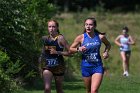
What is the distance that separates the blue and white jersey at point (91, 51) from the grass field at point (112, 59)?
4.69m

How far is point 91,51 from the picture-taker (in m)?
13.2

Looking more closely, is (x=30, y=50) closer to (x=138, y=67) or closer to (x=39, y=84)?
(x=39, y=84)

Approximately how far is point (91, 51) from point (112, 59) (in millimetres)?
20545

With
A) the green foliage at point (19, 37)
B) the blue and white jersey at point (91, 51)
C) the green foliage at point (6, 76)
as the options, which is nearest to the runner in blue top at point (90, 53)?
the blue and white jersey at point (91, 51)

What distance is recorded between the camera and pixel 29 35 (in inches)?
753

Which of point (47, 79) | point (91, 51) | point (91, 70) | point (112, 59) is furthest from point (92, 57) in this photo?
point (112, 59)

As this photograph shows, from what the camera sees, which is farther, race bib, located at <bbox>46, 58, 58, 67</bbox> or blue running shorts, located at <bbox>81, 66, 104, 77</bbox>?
race bib, located at <bbox>46, 58, 58, 67</bbox>

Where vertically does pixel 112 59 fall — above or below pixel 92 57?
below

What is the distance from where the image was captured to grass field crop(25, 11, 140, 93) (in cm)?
1878

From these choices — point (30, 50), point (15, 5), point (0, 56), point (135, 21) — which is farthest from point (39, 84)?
point (135, 21)

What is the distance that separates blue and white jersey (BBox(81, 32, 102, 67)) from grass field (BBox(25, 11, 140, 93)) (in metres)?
4.69

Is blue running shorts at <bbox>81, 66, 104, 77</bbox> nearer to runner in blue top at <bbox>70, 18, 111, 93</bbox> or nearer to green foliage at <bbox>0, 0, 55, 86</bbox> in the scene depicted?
runner in blue top at <bbox>70, 18, 111, 93</bbox>

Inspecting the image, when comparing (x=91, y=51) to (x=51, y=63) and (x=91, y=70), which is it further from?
(x=51, y=63)

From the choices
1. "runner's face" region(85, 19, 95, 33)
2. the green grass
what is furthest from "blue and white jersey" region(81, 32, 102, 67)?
the green grass
